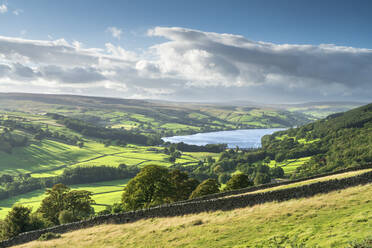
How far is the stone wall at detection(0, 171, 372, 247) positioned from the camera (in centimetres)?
2197

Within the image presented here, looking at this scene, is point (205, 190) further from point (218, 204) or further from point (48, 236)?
point (48, 236)

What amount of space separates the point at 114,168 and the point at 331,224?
134704 millimetres

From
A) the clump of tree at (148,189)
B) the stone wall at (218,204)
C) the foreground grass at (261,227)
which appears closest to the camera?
the foreground grass at (261,227)

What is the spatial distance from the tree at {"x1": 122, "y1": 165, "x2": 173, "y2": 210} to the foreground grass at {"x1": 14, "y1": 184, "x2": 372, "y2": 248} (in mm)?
17887

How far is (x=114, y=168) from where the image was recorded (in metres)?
141

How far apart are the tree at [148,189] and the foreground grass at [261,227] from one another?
1789 cm

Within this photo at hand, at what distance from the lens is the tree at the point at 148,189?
44662mm

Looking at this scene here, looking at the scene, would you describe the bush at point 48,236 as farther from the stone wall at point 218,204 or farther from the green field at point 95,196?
the green field at point 95,196

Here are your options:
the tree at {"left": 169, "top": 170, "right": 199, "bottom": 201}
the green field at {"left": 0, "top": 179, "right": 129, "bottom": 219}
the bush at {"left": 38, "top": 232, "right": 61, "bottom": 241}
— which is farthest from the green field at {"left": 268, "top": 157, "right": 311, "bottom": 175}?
the bush at {"left": 38, "top": 232, "right": 61, "bottom": 241}

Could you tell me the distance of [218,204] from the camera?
24.7 m

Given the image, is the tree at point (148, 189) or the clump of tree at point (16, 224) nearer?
the clump of tree at point (16, 224)

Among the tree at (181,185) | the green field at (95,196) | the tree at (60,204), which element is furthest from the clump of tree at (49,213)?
the green field at (95,196)

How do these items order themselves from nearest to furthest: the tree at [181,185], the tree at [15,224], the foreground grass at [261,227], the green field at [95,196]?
the foreground grass at [261,227]
the tree at [15,224]
the tree at [181,185]
the green field at [95,196]

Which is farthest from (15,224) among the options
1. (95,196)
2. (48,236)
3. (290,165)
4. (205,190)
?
(290,165)
